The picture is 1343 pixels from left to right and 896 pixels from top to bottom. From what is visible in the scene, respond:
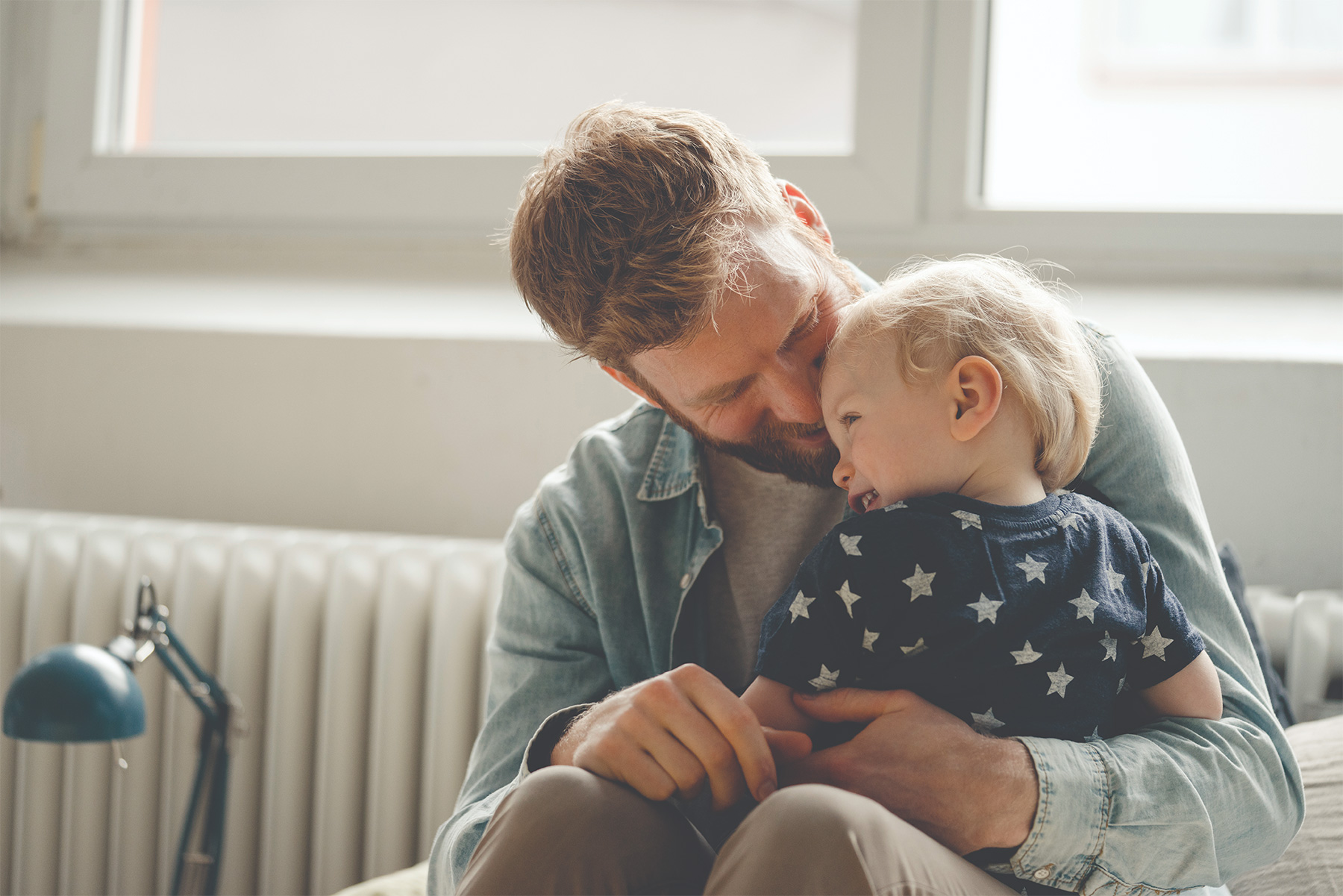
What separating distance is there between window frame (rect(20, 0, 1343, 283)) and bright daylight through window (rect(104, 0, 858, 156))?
6 cm

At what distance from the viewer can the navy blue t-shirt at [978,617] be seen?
861mm

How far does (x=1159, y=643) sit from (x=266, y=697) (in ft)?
5.10

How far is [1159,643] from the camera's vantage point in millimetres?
923

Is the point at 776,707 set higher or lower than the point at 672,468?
lower

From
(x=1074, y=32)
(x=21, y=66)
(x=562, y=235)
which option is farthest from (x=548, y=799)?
(x=21, y=66)

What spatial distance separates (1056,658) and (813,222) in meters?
0.60

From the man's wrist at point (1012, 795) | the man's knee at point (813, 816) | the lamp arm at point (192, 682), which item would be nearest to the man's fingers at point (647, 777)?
the man's knee at point (813, 816)

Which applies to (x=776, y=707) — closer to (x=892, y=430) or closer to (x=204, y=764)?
(x=892, y=430)

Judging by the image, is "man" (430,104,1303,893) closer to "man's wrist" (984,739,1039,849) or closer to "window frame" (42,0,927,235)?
"man's wrist" (984,739,1039,849)

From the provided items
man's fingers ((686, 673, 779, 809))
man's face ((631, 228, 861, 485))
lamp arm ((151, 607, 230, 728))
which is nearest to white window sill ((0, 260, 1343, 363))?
lamp arm ((151, 607, 230, 728))

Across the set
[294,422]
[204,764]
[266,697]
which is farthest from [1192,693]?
[294,422]

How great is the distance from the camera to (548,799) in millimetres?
787

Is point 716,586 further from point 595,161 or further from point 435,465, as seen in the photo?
point 435,465

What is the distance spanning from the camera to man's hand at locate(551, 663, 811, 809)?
2.69 ft
